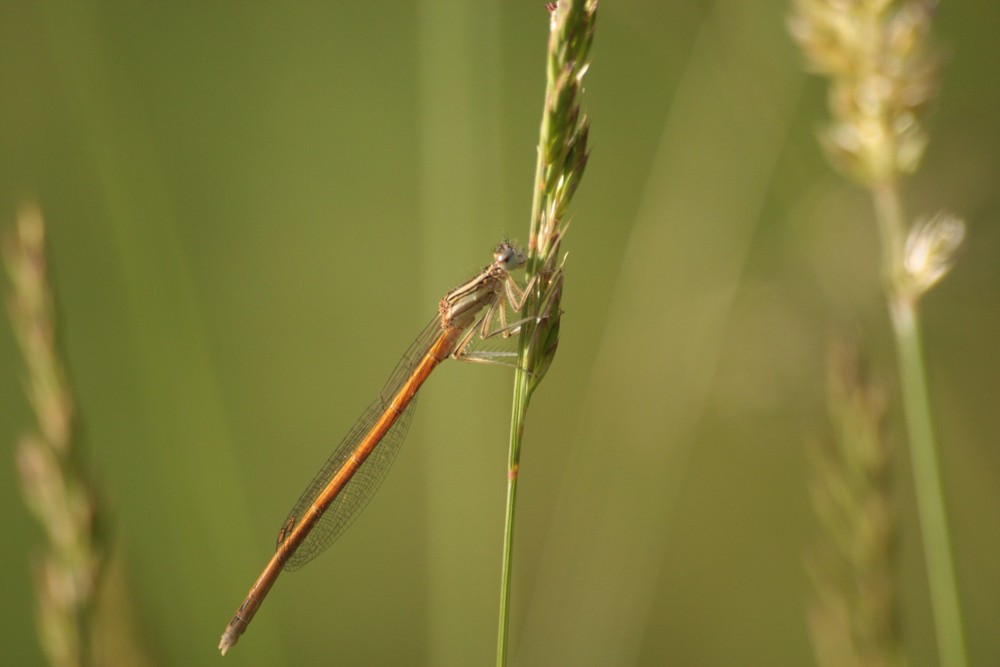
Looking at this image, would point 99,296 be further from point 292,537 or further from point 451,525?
point 451,525

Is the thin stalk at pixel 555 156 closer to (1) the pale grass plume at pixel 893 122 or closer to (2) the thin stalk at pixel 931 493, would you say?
(1) the pale grass plume at pixel 893 122

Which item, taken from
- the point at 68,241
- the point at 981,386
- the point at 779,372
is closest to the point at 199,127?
the point at 68,241

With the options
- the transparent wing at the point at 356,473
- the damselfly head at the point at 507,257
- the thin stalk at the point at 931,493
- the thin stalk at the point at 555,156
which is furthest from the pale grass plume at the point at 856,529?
the transparent wing at the point at 356,473

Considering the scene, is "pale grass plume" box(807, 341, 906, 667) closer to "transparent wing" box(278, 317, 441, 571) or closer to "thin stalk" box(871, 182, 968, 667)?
"thin stalk" box(871, 182, 968, 667)

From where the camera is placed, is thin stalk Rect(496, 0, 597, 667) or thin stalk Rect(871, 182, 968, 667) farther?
thin stalk Rect(496, 0, 597, 667)

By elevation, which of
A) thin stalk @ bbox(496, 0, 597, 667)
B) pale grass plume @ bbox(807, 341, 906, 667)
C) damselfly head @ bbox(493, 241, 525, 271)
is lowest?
pale grass plume @ bbox(807, 341, 906, 667)

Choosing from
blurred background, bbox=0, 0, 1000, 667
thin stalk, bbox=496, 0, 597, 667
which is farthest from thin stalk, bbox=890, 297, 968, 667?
thin stalk, bbox=496, 0, 597, 667

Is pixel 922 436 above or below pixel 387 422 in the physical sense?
below

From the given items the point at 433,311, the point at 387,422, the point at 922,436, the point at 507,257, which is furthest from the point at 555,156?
the point at 433,311

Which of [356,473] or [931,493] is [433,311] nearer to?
[356,473]
